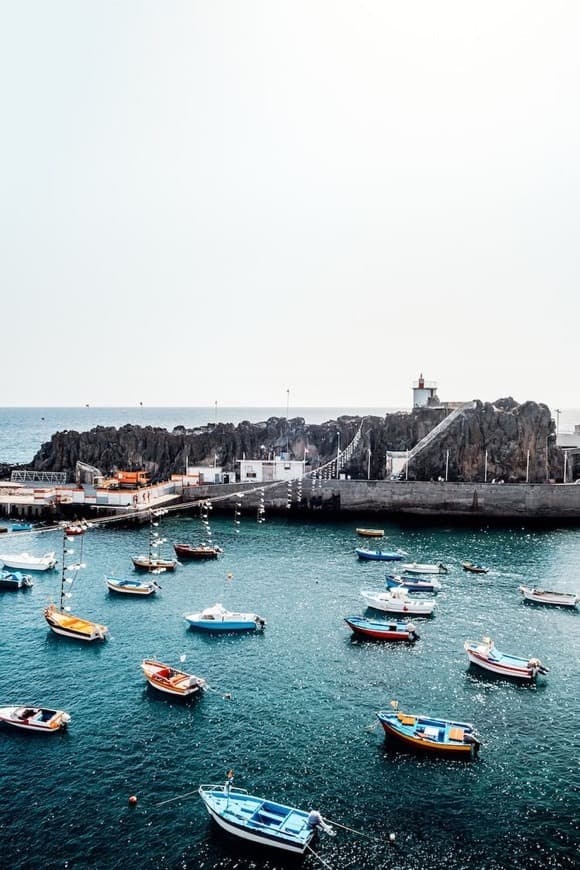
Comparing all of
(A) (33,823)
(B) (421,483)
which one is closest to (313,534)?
(B) (421,483)

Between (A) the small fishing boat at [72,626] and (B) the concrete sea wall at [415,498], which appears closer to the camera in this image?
(A) the small fishing boat at [72,626]

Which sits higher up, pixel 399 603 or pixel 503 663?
pixel 399 603

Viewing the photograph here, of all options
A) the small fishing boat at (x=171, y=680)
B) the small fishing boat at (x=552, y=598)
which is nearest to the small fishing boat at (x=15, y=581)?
the small fishing boat at (x=171, y=680)

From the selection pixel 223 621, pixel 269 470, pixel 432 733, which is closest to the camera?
pixel 432 733

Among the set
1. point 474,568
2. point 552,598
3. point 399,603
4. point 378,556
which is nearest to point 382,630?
point 399,603

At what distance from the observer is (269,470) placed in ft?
384

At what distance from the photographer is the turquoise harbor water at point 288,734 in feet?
98.3

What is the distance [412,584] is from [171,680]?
30.8 metres

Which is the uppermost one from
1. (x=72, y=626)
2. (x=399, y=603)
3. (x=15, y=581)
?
(x=399, y=603)

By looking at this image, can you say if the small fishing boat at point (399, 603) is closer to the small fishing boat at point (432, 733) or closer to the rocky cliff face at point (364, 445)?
the small fishing boat at point (432, 733)

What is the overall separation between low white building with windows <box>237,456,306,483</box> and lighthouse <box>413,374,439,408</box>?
1397 inches

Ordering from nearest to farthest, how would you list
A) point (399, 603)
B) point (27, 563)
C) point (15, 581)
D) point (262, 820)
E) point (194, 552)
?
point (262, 820)
point (399, 603)
point (15, 581)
point (27, 563)
point (194, 552)

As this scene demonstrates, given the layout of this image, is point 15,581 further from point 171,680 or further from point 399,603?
point 399,603

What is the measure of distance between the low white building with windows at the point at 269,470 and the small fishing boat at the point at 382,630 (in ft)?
200
